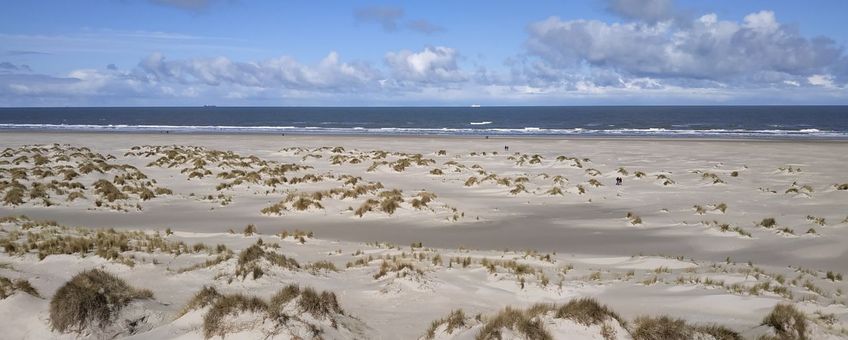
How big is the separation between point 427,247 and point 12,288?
9.62m

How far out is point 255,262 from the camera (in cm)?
1030

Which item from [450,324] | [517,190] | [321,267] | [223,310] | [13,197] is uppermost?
[223,310]

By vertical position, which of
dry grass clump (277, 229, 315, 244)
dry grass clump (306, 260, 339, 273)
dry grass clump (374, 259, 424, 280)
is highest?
dry grass clump (374, 259, 424, 280)

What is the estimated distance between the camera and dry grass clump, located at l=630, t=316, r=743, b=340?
6.59m

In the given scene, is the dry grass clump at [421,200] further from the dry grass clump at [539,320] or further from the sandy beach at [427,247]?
the dry grass clump at [539,320]

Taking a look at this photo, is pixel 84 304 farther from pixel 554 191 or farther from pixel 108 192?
pixel 554 191

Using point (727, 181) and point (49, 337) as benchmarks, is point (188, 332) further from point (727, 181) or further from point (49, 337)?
point (727, 181)

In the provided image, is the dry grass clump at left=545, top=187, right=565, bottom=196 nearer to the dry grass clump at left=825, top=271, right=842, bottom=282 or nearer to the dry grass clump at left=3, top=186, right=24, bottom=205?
the dry grass clump at left=825, top=271, right=842, bottom=282

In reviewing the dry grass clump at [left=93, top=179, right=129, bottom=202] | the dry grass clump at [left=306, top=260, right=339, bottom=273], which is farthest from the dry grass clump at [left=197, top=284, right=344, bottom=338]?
the dry grass clump at [left=93, top=179, right=129, bottom=202]

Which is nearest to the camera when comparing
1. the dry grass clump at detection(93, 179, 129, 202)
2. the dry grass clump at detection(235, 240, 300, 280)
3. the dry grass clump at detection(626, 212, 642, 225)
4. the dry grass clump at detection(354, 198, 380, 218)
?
the dry grass clump at detection(235, 240, 300, 280)

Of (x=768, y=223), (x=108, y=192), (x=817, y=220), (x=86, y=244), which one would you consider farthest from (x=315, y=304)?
(x=817, y=220)

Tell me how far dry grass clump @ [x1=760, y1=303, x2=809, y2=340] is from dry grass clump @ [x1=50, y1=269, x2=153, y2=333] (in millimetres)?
8691

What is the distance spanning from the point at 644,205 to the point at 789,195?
7163mm

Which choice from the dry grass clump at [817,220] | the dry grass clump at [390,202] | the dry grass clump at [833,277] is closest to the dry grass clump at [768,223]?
the dry grass clump at [817,220]
